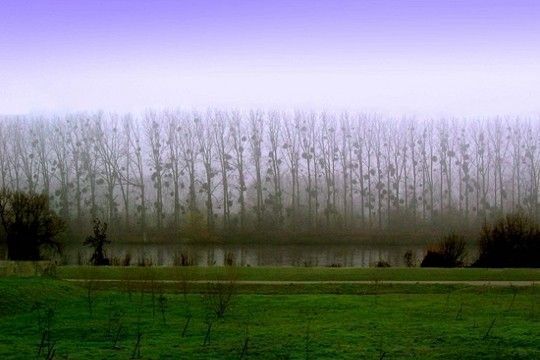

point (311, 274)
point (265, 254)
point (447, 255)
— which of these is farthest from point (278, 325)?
point (265, 254)

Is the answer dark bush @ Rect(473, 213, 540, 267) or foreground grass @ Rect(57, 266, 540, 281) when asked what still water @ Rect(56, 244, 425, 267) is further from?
foreground grass @ Rect(57, 266, 540, 281)

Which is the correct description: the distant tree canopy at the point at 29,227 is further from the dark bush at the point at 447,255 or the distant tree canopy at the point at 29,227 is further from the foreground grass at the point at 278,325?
the dark bush at the point at 447,255

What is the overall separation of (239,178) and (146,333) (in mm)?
34137

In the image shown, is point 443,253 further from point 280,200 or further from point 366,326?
point 280,200

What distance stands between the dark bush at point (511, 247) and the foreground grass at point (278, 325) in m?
9.07

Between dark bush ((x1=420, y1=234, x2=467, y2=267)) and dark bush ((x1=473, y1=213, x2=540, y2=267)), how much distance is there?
2.44ft

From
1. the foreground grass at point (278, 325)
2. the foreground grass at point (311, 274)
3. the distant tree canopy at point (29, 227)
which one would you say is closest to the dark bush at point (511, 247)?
the foreground grass at point (311, 274)

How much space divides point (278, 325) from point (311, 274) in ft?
A: 30.7

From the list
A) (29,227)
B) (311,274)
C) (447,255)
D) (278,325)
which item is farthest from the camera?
(29,227)

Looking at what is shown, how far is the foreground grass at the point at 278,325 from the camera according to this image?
771cm

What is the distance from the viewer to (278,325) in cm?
989

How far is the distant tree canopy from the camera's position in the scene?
2589 cm

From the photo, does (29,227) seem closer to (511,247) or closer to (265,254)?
(265,254)

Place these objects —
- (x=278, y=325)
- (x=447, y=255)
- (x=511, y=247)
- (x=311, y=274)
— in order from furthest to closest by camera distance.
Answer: (x=447, y=255) < (x=511, y=247) < (x=311, y=274) < (x=278, y=325)
